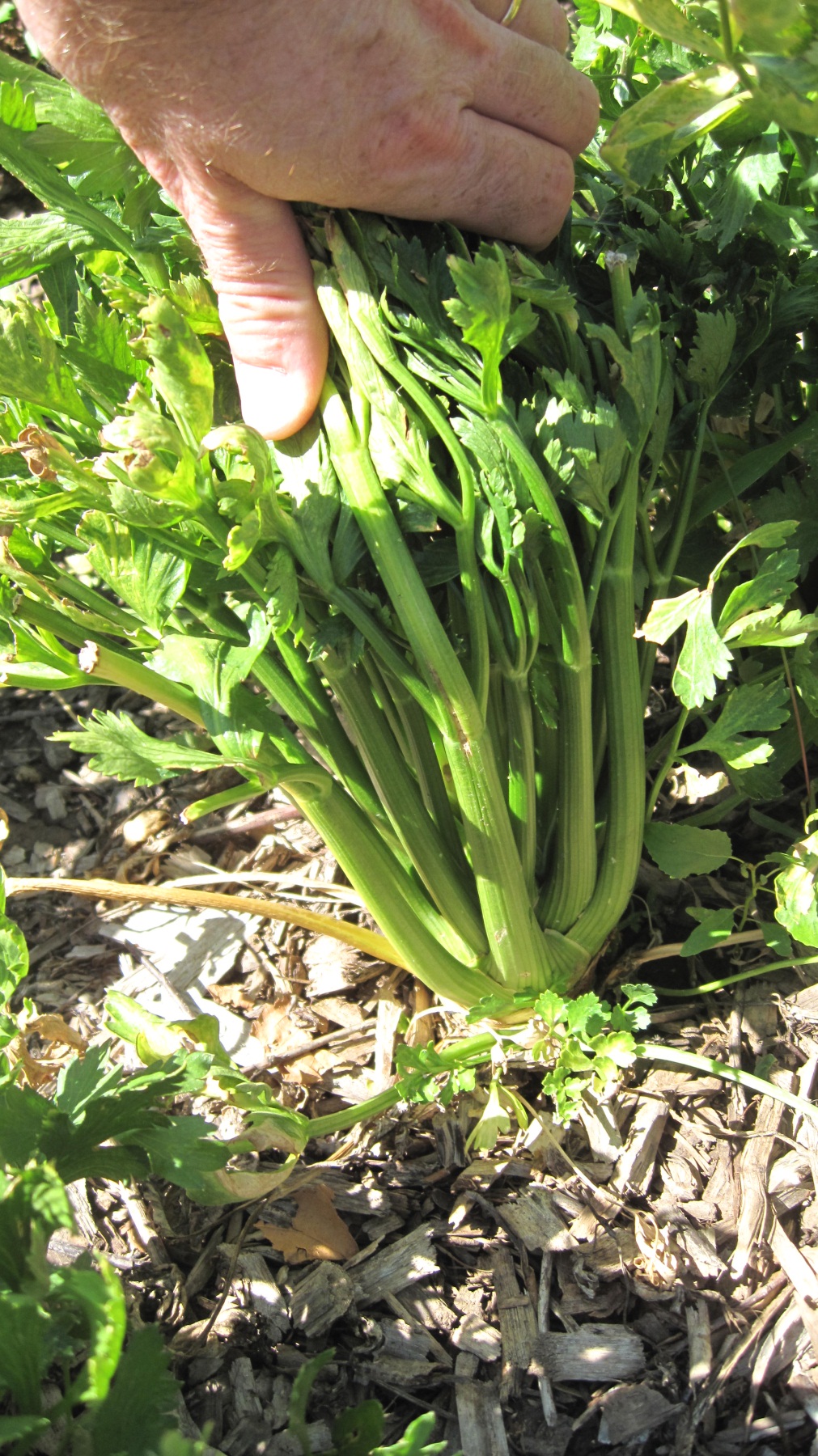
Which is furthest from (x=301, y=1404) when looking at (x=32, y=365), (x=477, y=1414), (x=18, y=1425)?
(x=32, y=365)

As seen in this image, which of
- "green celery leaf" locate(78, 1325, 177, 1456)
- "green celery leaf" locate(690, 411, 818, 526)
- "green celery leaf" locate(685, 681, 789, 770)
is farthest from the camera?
"green celery leaf" locate(690, 411, 818, 526)

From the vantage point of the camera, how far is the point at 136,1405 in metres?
0.99

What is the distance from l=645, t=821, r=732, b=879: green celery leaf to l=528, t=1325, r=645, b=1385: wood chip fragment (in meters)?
0.56

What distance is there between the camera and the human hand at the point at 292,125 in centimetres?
113

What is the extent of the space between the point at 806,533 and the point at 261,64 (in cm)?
91

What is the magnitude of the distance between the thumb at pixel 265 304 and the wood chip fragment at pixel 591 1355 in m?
1.12

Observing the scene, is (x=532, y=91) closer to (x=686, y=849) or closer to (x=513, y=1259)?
(x=686, y=849)

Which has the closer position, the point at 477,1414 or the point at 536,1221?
the point at 477,1414

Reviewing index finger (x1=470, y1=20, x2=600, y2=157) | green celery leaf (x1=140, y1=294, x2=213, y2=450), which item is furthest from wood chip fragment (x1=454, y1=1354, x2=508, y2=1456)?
index finger (x1=470, y1=20, x2=600, y2=157)

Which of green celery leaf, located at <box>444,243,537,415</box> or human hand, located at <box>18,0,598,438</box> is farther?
human hand, located at <box>18,0,598,438</box>

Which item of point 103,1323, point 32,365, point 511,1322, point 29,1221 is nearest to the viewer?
point 103,1323

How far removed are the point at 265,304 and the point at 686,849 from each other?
84cm

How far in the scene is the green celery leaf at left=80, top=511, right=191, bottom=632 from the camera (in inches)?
44.6

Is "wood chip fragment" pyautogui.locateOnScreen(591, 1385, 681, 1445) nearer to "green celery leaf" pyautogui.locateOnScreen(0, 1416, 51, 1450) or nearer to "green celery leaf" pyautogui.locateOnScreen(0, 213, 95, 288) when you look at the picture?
"green celery leaf" pyautogui.locateOnScreen(0, 1416, 51, 1450)
